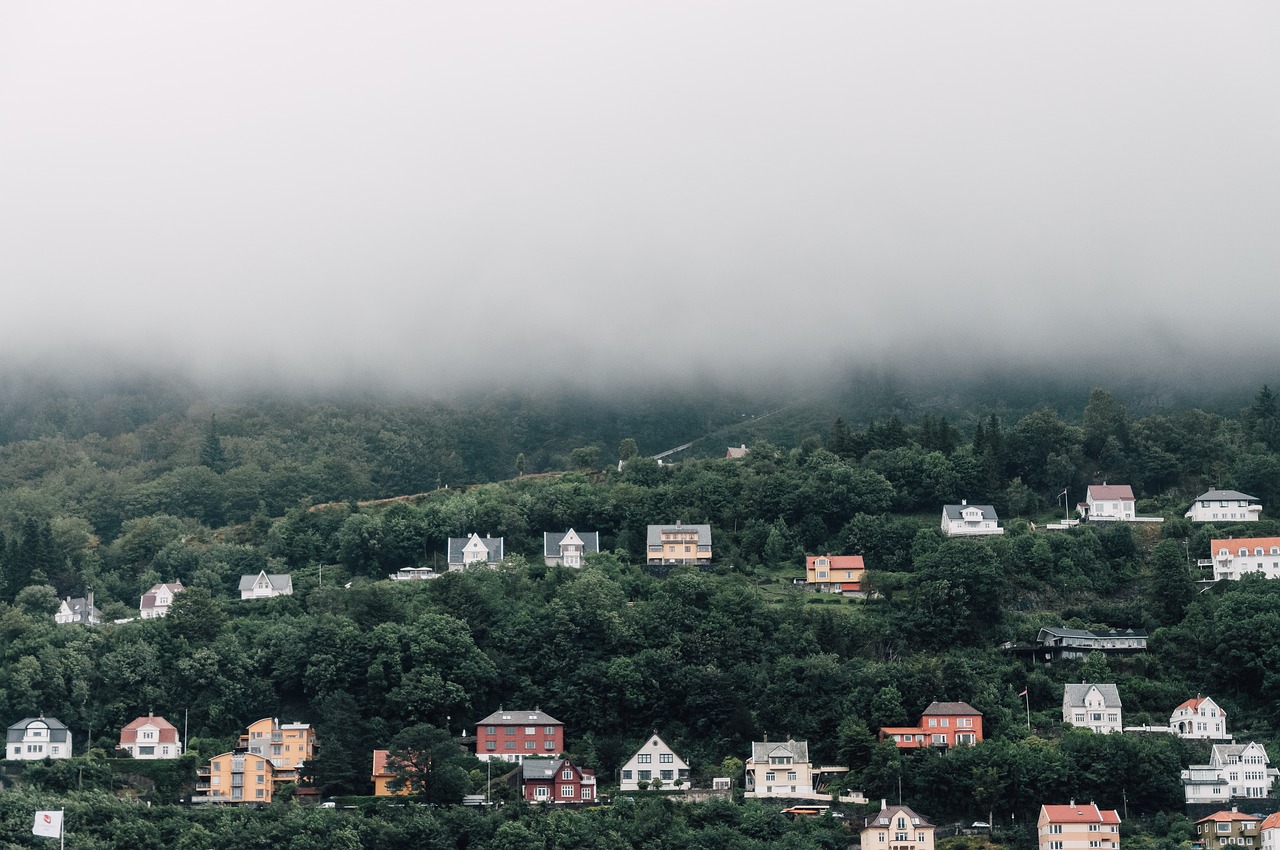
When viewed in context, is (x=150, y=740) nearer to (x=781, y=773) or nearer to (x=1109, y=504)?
(x=781, y=773)

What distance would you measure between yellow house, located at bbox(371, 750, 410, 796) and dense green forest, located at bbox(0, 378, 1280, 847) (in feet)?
2.36

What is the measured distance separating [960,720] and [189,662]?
34299mm

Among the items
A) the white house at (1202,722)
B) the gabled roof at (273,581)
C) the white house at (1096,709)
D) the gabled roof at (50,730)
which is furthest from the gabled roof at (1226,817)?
the gabled roof at (273,581)

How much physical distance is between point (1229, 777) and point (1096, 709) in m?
7.01

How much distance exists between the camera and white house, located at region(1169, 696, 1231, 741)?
9281cm

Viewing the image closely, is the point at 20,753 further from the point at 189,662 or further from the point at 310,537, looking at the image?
the point at 310,537

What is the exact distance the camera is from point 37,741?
93.8 m

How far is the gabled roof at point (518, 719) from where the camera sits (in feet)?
310

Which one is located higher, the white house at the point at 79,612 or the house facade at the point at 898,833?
the white house at the point at 79,612

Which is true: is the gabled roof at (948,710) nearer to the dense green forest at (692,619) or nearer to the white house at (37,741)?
the dense green forest at (692,619)

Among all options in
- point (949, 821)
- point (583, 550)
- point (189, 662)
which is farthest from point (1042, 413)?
point (189, 662)

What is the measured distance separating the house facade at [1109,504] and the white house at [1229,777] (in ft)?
85.8

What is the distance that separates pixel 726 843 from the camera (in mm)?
84312

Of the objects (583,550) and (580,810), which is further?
(583,550)
